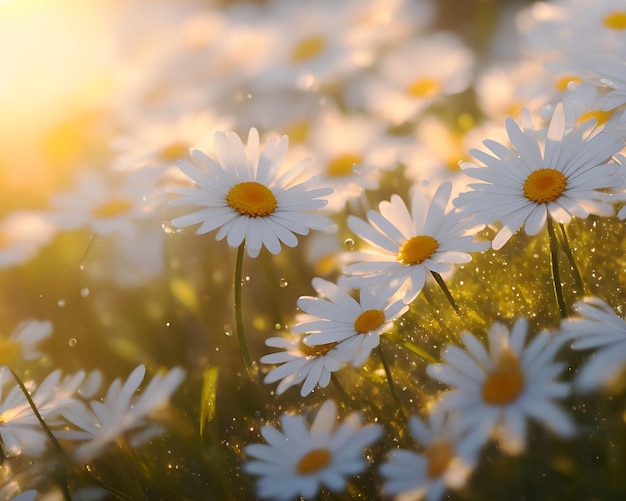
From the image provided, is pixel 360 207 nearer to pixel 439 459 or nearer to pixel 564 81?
pixel 564 81

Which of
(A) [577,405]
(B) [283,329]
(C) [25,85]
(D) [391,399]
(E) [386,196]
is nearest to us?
(A) [577,405]

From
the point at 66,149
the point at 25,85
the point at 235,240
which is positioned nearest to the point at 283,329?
the point at 235,240

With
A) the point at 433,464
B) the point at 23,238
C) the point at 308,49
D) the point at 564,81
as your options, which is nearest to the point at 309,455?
the point at 433,464

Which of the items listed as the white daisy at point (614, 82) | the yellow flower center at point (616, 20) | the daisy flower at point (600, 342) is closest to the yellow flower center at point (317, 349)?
the daisy flower at point (600, 342)

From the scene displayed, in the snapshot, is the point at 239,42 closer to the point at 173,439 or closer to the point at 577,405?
the point at 173,439

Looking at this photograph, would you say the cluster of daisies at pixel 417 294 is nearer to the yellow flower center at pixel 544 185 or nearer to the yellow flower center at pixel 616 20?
the yellow flower center at pixel 544 185

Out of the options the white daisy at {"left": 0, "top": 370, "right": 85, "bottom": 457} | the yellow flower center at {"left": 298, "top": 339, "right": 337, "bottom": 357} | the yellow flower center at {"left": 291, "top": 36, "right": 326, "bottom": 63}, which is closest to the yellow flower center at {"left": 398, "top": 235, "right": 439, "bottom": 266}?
the yellow flower center at {"left": 298, "top": 339, "right": 337, "bottom": 357}
